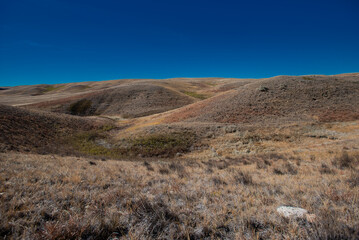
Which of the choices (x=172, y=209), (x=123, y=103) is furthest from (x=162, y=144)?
(x=123, y=103)

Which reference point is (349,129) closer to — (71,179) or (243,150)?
(243,150)

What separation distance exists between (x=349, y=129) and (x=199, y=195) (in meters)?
26.5

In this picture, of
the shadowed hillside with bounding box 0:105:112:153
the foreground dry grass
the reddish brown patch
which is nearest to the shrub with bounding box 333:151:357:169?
the foreground dry grass

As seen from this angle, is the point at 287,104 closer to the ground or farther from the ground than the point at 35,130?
farther from the ground

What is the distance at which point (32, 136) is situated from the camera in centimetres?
2045

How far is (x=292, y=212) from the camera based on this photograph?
3662mm

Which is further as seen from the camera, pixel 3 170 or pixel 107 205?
pixel 3 170

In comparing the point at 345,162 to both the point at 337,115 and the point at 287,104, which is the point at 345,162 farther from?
the point at 287,104

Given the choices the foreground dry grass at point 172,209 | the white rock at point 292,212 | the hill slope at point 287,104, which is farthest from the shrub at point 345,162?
the hill slope at point 287,104

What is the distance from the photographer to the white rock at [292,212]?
3486mm

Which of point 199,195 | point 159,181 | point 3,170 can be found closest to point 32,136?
point 3,170

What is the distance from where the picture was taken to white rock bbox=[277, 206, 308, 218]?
11.4 feet

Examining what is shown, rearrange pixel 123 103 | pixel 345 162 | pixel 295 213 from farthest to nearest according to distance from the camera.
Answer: pixel 123 103, pixel 345 162, pixel 295 213

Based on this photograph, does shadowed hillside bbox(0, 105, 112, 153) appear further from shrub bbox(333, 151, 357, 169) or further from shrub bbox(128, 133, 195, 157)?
shrub bbox(333, 151, 357, 169)
